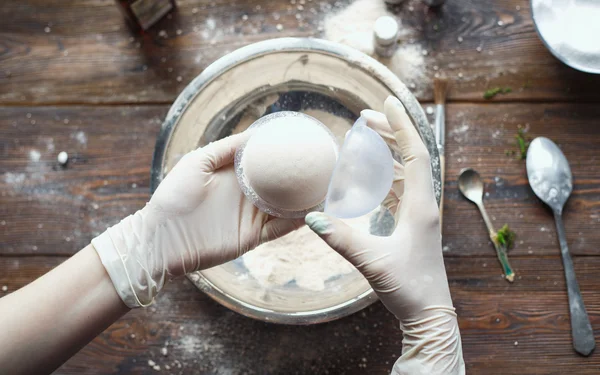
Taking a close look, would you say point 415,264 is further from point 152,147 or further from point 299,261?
point 152,147

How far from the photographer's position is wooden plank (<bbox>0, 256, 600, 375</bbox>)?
112cm

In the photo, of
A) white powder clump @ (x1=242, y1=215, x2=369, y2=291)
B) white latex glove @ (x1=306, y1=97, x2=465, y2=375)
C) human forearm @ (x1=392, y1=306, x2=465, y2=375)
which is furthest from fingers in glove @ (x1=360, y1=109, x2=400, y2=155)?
human forearm @ (x1=392, y1=306, x2=465, y2=375)

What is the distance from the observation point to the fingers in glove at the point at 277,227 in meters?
0.96

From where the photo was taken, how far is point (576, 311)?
111 cm

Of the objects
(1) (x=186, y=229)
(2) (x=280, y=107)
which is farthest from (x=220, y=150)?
(2) (x=280, y=107)

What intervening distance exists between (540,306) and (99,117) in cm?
123

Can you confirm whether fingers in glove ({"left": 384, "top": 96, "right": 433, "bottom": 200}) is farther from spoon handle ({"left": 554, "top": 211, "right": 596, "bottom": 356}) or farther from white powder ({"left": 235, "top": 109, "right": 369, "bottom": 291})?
spoon handle ({"left": 554, "top": 211, "right": 596, "bottom": 356})

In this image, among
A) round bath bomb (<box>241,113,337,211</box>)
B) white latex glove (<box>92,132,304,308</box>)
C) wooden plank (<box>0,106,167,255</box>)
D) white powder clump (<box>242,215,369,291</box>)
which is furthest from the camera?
wooden plank (<box>0,106,167,255</box>)

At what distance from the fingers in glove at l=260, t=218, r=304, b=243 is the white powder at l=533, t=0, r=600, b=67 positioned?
790 millimetres

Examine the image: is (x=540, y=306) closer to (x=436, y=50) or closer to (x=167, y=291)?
(x=436, y=50)

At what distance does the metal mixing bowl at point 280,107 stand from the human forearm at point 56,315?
20cm

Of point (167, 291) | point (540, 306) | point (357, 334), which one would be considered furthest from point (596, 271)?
point (167, 291)

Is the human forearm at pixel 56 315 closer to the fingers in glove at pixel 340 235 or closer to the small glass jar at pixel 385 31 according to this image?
the fingers in glove at pixel 340 235

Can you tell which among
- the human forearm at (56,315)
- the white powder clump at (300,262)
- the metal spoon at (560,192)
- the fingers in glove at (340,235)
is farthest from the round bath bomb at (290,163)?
the metal spoon at (560,192)
